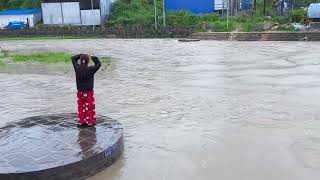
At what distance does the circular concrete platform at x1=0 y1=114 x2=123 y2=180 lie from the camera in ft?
20.5

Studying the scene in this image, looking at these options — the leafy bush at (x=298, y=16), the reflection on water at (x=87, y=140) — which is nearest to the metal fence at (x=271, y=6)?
the leafy bush at (x=298, y=16)

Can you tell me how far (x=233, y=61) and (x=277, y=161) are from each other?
12.8 m

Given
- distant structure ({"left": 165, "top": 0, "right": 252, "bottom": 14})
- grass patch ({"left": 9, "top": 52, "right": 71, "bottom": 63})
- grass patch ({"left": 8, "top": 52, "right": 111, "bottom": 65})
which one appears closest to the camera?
grass patch ({"left": 8, "top": 52, "right": 111, "bottom": 65})

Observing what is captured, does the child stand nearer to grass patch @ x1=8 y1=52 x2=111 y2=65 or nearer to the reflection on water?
the reflection on water

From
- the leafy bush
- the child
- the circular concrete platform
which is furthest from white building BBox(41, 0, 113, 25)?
the child

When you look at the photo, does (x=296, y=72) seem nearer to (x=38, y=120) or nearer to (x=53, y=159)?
(x=38, y=120)

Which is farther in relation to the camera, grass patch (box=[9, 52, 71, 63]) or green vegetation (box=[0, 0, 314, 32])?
green vegetation (box=[0, 0, 314, 32])

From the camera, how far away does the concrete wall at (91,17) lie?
1519 inches

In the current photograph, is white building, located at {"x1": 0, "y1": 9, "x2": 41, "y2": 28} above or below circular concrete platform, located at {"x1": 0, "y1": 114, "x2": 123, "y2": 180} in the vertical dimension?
above

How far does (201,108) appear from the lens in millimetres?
11008

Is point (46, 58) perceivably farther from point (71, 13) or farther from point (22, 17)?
point (22, 17)

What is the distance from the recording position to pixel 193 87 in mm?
13820

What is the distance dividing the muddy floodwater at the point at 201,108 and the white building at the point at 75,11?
1746 cm

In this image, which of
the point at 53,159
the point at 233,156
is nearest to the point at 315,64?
the point at 233,156
